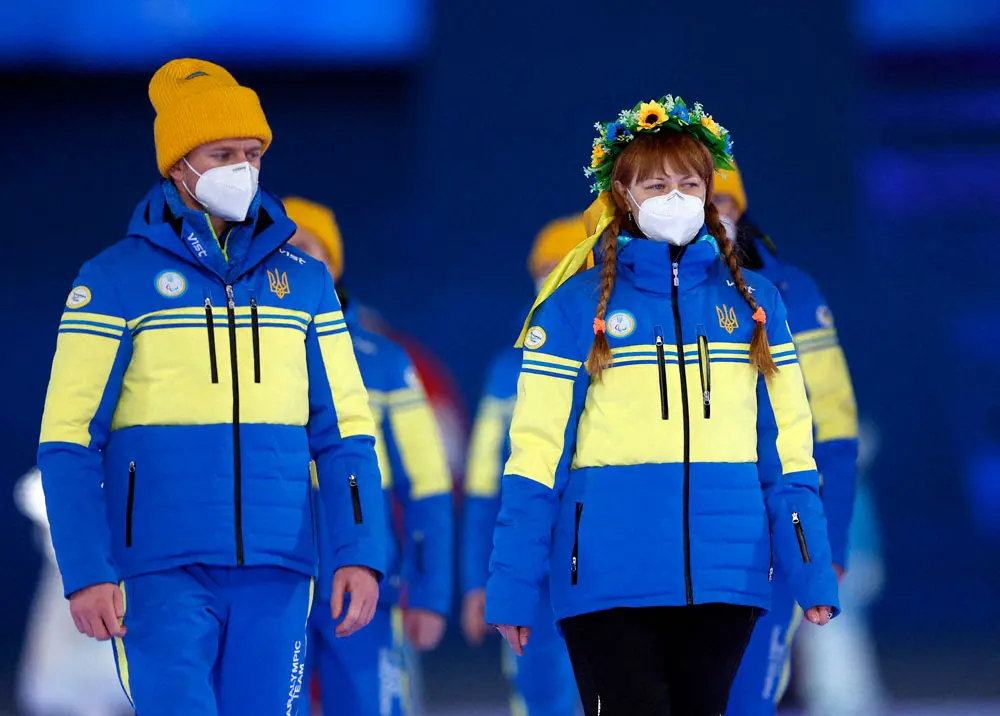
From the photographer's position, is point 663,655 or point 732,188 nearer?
point 663,655

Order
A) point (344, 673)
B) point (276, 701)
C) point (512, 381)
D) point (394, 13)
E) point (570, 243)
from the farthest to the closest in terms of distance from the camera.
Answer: point (394, 13) < point (570, 243) < point (512, 381) < point (344, 673) < point (276, 701)

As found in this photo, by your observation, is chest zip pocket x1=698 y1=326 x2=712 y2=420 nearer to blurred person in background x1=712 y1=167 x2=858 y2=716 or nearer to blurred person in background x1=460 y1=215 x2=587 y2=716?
blurred person in background x1=712 y1=167 x2=858 y2=716

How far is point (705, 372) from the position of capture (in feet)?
12.9

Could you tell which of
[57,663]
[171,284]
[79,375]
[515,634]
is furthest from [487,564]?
[79,375]

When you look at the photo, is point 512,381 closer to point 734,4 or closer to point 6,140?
point 734,4

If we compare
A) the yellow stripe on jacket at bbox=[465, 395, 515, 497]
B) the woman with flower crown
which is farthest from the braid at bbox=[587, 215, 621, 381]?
the yellow stripe on jacket at bbox=[465, 395, 515, 497]

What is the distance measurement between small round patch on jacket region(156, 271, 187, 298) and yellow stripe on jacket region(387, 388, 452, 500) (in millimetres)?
1739

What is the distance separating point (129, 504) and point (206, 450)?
0.18m

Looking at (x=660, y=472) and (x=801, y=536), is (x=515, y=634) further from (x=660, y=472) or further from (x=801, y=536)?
(x=801, y=536)

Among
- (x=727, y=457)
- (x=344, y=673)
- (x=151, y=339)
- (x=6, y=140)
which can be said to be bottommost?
(x=344, y=673)

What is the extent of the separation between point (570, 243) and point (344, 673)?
190cm

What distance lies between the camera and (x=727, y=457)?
153 inches

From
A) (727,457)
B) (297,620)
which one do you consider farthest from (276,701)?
(727,457)

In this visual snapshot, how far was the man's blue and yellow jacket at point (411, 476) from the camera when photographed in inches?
221
